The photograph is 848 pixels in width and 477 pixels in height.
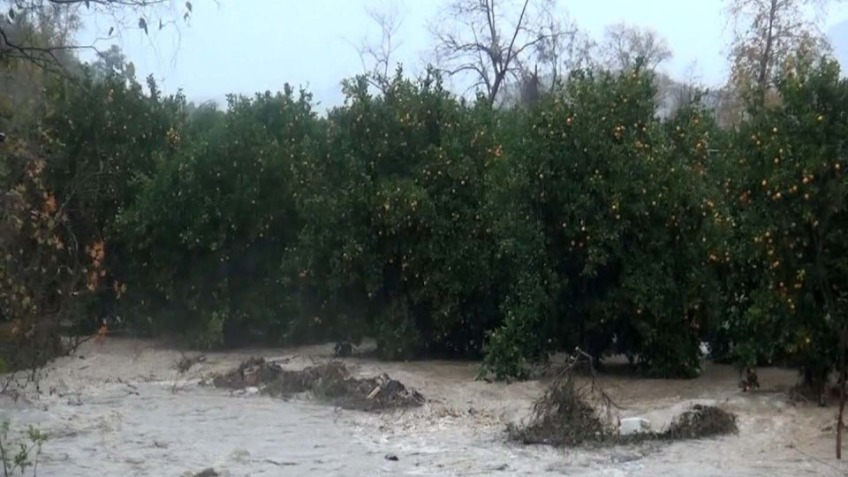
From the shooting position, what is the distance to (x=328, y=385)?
16.4 m

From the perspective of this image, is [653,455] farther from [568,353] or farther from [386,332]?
[386,332]

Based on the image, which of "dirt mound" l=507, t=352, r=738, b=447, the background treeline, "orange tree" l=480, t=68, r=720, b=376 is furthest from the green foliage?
"orange tree" l=480, t=68, r=720, b=376

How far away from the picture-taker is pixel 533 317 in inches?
643

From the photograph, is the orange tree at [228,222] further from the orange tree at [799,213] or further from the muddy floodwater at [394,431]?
the orange tree at [799,213]

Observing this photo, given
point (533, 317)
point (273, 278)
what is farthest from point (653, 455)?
point (273, 278)

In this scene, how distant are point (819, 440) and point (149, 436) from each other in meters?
7.08

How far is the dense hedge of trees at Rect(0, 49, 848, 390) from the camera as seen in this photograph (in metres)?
13.7

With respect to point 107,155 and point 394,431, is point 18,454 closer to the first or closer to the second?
point 394,431

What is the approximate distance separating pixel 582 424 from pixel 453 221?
637 cm

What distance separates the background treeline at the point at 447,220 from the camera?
13.7 m

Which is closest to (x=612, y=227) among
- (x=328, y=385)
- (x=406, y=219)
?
(x=406, y=219)

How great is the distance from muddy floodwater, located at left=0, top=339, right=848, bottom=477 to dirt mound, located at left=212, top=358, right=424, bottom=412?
26cm

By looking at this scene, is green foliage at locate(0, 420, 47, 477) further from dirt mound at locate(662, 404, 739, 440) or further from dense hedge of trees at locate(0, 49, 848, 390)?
dirt mound at locate(662, 404, 739, 440)

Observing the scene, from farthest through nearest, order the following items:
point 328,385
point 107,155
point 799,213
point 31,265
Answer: point 107,155 → point 328,385 → point 31,265 → point 799,213
